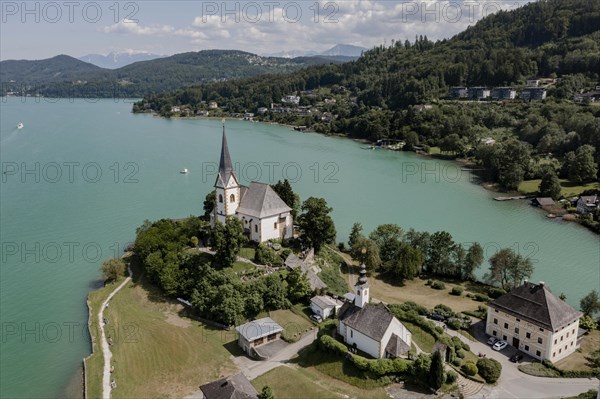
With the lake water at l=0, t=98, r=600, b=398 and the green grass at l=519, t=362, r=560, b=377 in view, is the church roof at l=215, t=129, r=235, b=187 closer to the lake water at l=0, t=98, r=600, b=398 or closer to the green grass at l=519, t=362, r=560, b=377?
the lake water at l=0, t=98, r=600, b=398

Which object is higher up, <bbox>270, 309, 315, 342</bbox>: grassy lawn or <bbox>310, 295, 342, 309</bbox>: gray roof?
<bbox>310, 295, 342, 309</bbox>: gray roof

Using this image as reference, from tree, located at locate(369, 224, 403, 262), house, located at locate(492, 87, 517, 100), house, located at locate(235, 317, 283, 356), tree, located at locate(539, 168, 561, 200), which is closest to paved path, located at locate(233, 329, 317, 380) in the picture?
house, located at locate(235, 317, 283, 356)

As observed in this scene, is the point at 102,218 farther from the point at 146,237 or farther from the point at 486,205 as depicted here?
the point at 486,205

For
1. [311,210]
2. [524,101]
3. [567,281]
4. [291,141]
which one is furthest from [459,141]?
[311,210]

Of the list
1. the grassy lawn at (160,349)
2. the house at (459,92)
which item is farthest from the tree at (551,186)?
the house at (459,92)

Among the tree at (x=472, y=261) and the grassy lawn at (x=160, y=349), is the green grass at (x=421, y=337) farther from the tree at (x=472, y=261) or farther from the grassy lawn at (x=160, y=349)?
the tree at (x=472, y=261)

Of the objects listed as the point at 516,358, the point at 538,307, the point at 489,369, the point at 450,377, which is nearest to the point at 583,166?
the point at 538,307
